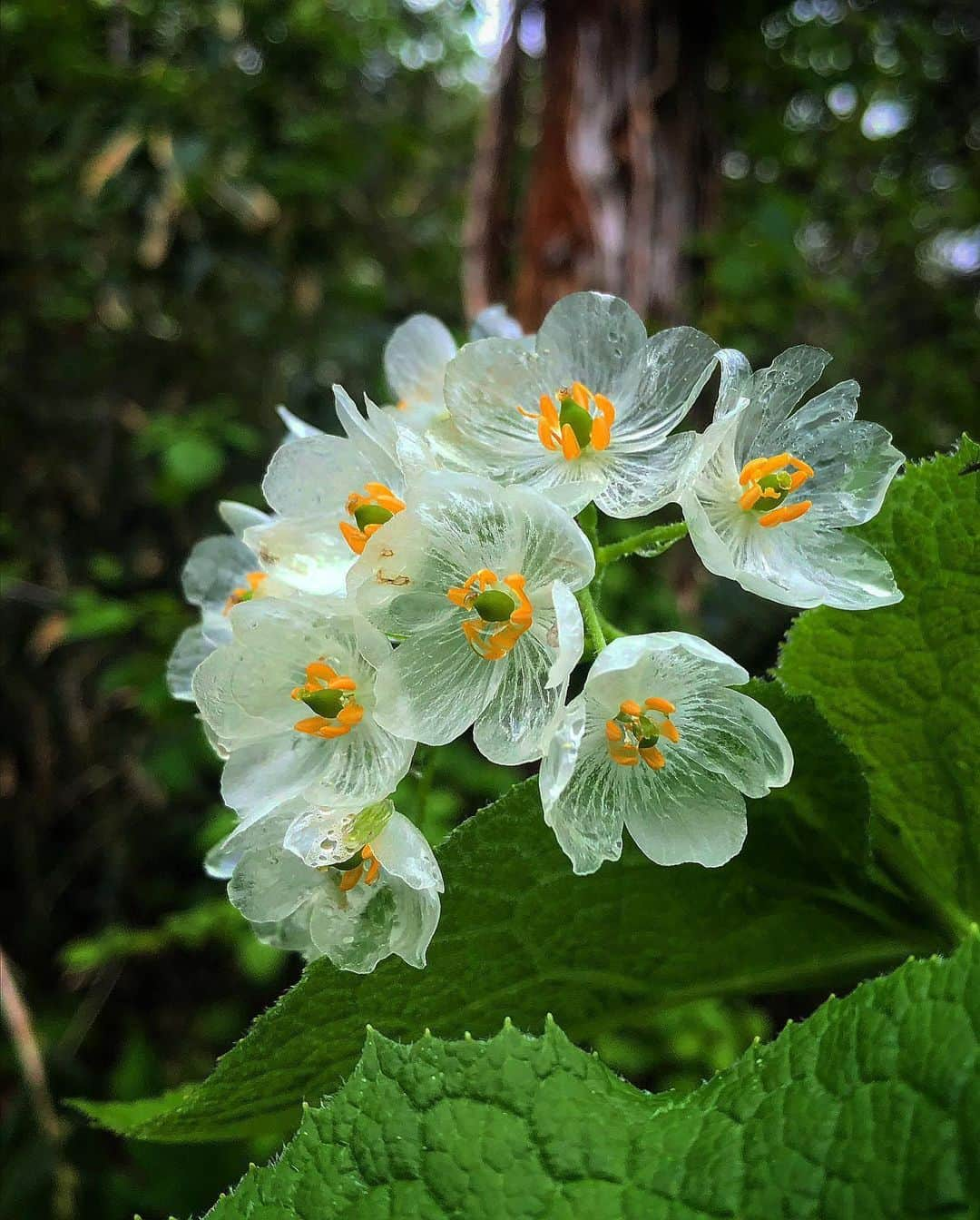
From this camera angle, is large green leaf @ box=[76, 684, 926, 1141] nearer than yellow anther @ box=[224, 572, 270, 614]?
Yes

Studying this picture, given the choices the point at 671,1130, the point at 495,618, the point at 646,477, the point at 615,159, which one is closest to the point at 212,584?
the point at 495,618

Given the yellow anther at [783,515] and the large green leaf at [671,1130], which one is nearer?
the large green leaf at [671,1130]

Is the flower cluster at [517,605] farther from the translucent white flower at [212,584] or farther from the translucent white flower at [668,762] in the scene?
the translucent white flower at [212,584]

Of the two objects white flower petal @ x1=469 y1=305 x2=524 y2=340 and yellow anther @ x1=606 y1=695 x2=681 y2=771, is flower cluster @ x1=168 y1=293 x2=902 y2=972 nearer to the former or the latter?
yellow anther @ x1=606 y1=695 x2=681 y2=771

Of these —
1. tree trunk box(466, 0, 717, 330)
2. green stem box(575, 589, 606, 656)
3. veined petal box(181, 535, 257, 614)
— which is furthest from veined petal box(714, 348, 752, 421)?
tree trunk box(466, 0, 717, 330)

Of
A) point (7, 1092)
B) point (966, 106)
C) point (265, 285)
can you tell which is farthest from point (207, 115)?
point (7, 1092)

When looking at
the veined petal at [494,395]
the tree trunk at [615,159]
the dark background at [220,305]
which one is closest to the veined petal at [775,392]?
the veined petal at [494,395]

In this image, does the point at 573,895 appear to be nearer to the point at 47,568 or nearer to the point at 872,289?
the point at 47,568
